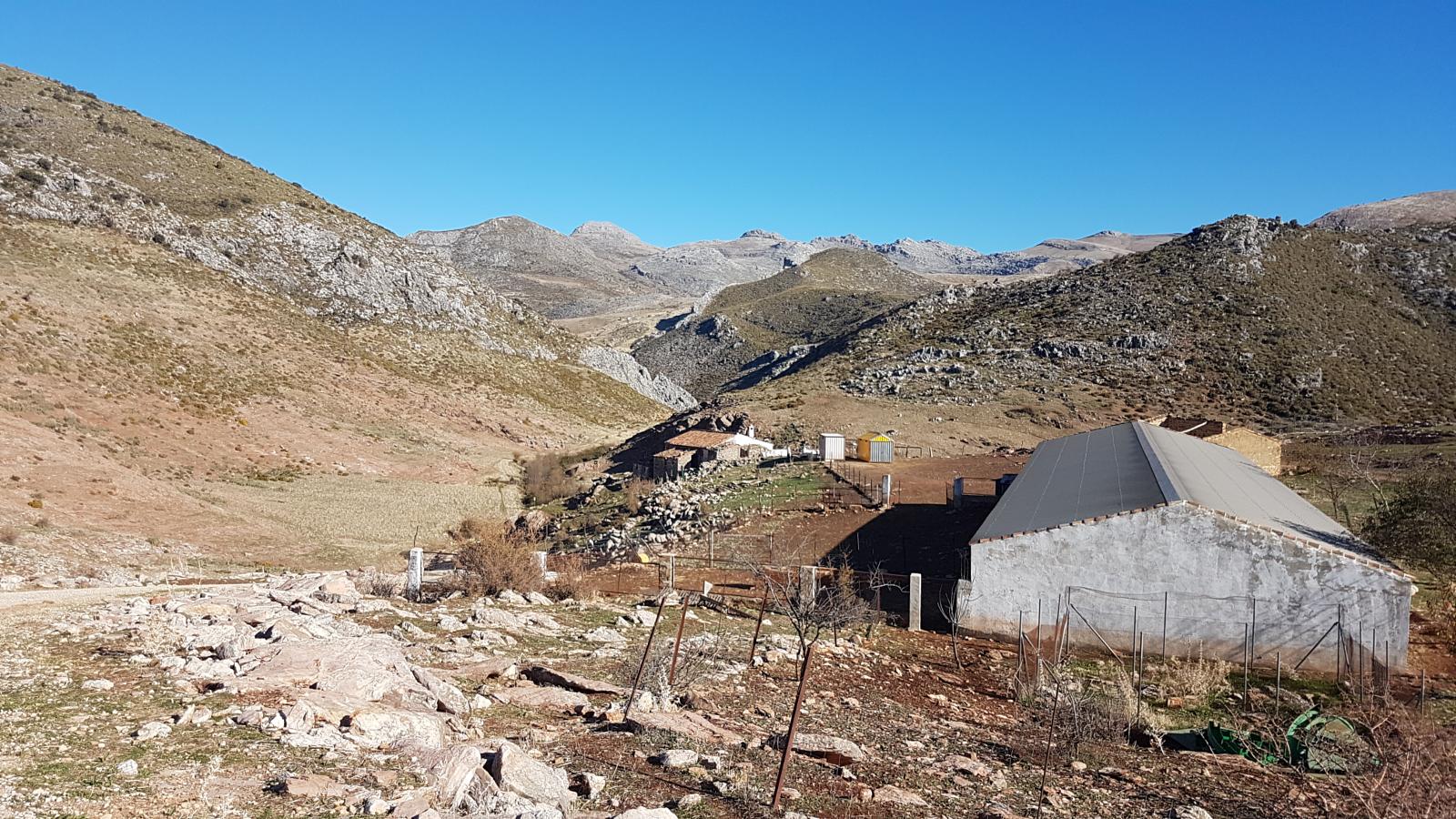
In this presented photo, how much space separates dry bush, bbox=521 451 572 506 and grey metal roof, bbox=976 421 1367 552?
25.6 metres

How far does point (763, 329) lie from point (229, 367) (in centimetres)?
8686

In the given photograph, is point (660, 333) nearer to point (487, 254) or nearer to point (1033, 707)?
point (487, 254)

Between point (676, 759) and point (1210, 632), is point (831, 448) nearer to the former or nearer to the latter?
point (1210, 632)

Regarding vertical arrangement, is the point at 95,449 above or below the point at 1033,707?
above

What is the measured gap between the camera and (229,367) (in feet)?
171

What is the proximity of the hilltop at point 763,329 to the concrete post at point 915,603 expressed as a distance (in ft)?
248

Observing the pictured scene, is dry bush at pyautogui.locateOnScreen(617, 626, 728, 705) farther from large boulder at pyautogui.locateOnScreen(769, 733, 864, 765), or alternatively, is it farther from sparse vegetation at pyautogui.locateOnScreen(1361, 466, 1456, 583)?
sparse vegetation at pyautogui.locateOnScreen(1361, 466, 1456, 583)

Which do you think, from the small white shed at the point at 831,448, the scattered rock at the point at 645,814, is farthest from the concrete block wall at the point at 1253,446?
the scattered rock at the point at 645,814

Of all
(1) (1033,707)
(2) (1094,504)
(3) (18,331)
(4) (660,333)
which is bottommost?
(1) (1033,707)

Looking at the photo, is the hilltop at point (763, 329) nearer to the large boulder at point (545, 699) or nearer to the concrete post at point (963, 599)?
the concrete post at point (963, 599)

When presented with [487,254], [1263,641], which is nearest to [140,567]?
[1263,641]

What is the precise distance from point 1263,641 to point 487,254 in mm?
197401

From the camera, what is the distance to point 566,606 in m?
18.6

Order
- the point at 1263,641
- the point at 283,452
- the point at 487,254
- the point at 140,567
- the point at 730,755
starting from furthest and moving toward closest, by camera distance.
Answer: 1. the point at 487,254
2. the point at 283,452
3. the point at 140,567
4. the point at 1263,641
5. the point at 730,755
